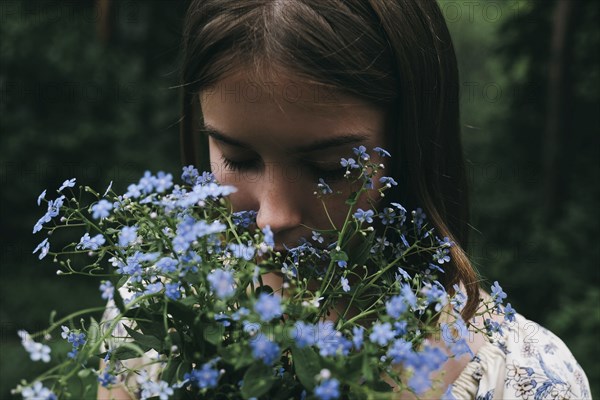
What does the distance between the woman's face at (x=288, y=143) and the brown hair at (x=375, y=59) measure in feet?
0.16

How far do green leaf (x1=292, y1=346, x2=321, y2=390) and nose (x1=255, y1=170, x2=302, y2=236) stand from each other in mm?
416

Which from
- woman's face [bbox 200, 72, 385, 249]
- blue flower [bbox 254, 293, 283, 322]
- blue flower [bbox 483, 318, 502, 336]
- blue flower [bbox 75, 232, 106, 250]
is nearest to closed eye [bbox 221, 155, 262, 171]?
woman's face [bbox 200, 72, 385, 249]

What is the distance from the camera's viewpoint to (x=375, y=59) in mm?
1412

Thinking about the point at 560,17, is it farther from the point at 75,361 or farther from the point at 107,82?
the point at 75,361

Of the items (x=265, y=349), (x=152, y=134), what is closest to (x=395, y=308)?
(x=265, y=349)

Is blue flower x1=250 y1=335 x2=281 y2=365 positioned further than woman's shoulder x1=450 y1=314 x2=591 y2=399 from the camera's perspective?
No

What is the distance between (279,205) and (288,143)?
11 centimetres

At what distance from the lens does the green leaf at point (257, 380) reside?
2.64 ft

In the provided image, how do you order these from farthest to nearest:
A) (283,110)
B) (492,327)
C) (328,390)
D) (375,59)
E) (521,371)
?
(521,371) < (375,59) < (283,110) < (492,327) < (328,390)

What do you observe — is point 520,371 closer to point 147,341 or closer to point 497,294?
point 497,294

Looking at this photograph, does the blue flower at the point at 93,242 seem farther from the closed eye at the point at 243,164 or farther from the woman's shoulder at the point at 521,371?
the woman's shoulder at the point at 521,371

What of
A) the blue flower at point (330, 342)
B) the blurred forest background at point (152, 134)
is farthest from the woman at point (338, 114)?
the blurred forest background at point (152, 134)

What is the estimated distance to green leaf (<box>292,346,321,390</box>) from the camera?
0.82 m

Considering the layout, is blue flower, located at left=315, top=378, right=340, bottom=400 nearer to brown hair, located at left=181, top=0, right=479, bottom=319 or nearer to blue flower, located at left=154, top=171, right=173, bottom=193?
blue flower, located at left=154, top=171, right=173, bottom=193
